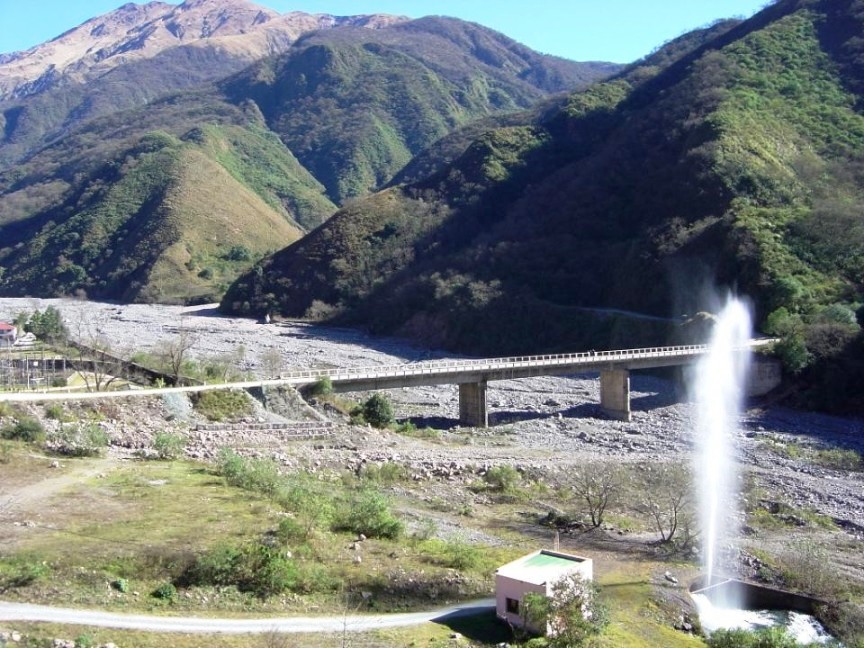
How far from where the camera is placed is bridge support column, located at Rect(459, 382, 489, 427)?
160 feet

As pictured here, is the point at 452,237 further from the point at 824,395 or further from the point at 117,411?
the point at 117,411

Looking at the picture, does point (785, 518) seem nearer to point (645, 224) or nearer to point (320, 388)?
point (320, 388)

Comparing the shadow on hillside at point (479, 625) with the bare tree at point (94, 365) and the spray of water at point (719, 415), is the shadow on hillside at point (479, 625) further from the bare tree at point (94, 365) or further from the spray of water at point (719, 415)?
the bare tree at point (94, 365)

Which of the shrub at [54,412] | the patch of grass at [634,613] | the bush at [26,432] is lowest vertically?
the patch of grass at [634,613]

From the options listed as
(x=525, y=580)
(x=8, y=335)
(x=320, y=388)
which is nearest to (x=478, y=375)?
(x=320, y=388)

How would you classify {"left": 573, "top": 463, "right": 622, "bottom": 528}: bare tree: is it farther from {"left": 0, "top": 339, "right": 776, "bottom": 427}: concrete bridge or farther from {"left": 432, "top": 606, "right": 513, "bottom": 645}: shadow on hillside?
{"left": 0, "top": 339, "right": 776, "bottom": 427}: concrete bridge

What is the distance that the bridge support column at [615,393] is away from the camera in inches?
2074

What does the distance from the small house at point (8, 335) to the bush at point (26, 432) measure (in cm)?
3383

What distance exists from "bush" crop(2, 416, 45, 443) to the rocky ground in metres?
3.05

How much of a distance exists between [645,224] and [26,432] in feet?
222

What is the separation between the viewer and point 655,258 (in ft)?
255

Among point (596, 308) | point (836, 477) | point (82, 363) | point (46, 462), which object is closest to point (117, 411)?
point (46, 462)

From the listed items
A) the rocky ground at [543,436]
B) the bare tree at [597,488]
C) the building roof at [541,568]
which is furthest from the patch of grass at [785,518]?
the building roof at [541,568]

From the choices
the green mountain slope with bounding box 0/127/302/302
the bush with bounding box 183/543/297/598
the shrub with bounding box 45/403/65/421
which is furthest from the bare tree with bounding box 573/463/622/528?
the green mountain slope with bounding box 0/127/302/302
